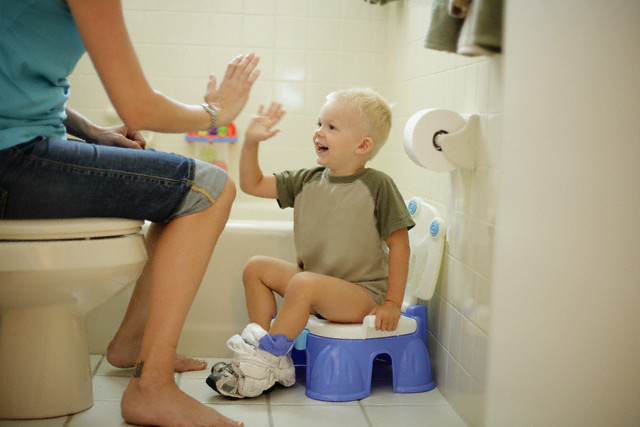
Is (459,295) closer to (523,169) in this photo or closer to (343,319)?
(343,319)

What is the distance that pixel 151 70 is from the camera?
2545 mm

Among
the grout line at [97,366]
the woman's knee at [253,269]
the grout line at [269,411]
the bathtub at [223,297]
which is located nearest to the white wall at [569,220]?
the grout line at [269,411]

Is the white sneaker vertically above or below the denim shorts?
below

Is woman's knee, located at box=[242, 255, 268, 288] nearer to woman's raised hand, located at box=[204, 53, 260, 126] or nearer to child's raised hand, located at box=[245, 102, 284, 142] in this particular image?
child's raised hand, located at box=[245, 102, 284, 142]

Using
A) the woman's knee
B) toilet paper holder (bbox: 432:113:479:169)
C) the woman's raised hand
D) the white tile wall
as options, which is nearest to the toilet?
the woman's raised hand

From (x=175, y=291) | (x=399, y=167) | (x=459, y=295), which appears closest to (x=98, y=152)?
(x=175, y=291)

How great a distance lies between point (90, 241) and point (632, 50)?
0.95 m

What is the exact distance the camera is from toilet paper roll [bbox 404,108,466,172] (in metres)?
1.51

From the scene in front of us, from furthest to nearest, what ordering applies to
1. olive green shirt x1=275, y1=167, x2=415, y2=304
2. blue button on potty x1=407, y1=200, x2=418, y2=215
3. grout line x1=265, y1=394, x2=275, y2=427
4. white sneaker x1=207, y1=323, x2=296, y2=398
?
blue button on potty x1=407, y1=200, x2=418, y2=215
olive green shirt x1=275, y1=167, x2=415, y2=304
white sneaker x1=207, y1=323, x2=296, y2=398
grout line x1=265, y1=394, x2=275, y2=427

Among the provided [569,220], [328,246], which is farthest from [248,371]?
[569,220]

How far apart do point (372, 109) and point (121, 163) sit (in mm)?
665

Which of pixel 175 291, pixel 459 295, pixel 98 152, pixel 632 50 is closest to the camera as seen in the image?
pixel 632 50

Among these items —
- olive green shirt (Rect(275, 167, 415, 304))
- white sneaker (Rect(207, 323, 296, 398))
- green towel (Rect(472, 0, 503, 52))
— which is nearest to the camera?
green towel (Rect(472, 0, 503, 52))

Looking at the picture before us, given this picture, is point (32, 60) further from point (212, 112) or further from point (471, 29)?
point (471, 29)
